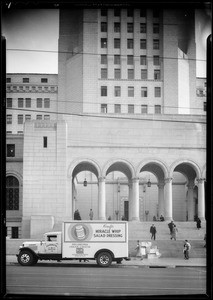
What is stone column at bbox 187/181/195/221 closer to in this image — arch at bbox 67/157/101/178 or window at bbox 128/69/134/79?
arch at bbox 67/157/101/178

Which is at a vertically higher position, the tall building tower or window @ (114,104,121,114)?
the tall building tower

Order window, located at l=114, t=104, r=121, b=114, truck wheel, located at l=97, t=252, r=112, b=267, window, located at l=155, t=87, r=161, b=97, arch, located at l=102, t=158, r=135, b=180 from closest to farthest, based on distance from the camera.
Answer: truck wheel, located at l=97, t=252, r=112, b=267
arch, located at l=102, t=158, r=135, b=180
window, located at l=114, t=104, r=121, b=114
window, located at l=155, t=87, r=161, b=97

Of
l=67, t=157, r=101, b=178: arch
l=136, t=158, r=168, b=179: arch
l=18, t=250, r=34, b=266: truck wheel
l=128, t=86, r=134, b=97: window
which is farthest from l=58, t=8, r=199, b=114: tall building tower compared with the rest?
l=18, t=250, r=34, b=266: truck wheel

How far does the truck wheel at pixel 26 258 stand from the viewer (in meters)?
17.5

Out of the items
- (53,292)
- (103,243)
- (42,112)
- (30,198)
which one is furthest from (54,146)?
(53,292)

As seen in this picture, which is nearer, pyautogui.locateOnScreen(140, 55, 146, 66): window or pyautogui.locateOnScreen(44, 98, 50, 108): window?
pyautogui.locateOnScreen(140, 55, 146, 66): window

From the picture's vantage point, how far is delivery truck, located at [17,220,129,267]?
17.6 metres

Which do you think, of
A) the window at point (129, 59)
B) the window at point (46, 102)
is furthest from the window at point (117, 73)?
the window at point (46, 102)

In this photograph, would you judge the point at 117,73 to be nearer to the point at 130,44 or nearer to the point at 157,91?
the point at 157,91

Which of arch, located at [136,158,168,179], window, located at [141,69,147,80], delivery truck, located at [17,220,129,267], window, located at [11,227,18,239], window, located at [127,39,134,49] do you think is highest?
window, located at [127,39,134,49]

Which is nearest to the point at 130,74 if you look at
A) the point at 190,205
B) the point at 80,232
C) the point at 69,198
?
the point at 190,205

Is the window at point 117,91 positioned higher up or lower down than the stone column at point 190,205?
higher up

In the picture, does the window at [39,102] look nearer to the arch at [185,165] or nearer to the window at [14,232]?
the arch at [185,165]

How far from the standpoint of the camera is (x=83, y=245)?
58.3ft
